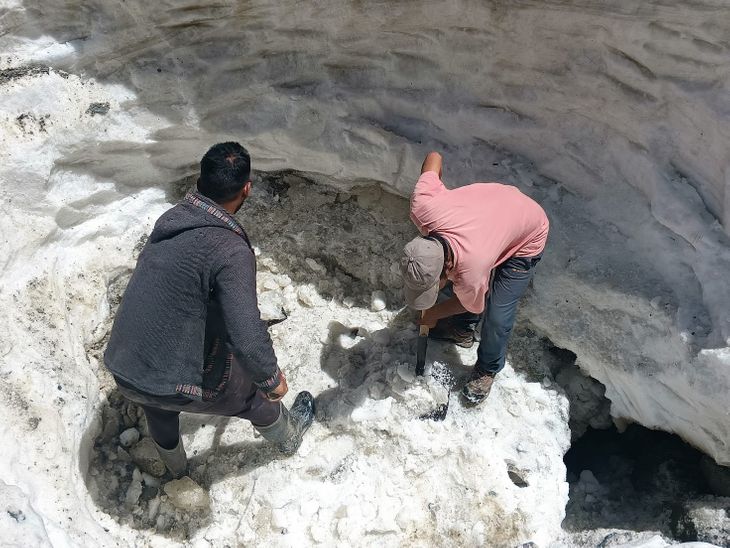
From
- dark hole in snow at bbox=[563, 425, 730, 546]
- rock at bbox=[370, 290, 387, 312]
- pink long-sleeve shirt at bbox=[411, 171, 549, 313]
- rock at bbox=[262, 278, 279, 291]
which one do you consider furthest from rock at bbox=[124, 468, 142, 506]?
dark hole in snow at bbox=[563, 425, 730, 546]

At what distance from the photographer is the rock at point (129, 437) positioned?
2715 mm

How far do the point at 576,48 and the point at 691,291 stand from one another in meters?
1.05

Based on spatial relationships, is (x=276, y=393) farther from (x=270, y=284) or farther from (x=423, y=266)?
(x=270, y=284)

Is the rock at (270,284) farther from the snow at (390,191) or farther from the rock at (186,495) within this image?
the rock at (186,495)

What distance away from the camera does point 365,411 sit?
279 centimetres

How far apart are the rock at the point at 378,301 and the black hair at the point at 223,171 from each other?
1.34 meters

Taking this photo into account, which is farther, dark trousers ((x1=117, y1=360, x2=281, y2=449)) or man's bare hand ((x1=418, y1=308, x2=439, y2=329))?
man's bare hand ((x1=418, y1=308, x2=439, y2=329))

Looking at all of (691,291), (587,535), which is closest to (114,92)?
(691,291)

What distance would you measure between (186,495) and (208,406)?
0.51 meters

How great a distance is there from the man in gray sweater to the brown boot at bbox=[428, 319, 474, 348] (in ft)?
3.07

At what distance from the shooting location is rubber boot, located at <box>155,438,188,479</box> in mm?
2529

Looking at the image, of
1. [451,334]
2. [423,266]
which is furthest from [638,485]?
[423,266]

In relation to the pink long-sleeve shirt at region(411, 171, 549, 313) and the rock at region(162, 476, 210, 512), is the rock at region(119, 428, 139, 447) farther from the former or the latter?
the pink long-sleeve shirt at region(411, 171, 549, 313)

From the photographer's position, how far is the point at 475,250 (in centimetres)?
219
